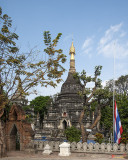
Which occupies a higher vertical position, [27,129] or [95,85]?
[95,85]

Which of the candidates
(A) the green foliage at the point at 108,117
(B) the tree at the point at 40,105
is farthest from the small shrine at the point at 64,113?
(B) the tree at the point at 40,105

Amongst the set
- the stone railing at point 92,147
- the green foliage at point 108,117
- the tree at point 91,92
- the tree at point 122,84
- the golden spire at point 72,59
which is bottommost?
the stone railing at point 92,147

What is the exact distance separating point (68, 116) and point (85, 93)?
85.4 feet

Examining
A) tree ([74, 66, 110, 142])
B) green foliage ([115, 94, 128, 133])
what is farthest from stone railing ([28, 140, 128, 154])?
green foliage ([115, 94, 128, 133])

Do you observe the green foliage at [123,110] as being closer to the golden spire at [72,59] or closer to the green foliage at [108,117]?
the green foliage at [108,117]

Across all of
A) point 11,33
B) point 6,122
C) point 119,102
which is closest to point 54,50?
point 11,33

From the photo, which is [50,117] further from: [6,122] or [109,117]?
[6,122]

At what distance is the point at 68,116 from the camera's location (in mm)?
46000

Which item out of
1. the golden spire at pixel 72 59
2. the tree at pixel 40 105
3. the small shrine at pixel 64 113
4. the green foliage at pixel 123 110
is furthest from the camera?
the tree at pixel 40 105

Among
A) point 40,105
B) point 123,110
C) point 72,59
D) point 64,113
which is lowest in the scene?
point 64,113

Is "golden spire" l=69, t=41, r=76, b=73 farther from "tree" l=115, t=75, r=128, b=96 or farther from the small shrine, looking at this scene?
"tree" l=115, t=75, r=128, b=96

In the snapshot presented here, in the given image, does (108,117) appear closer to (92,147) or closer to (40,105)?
(92,147)

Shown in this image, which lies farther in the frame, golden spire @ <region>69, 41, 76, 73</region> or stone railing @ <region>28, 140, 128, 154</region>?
golden spire @ <region>69, 41, 76, 73</region>

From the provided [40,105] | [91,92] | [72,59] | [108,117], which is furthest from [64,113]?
[91,92]
